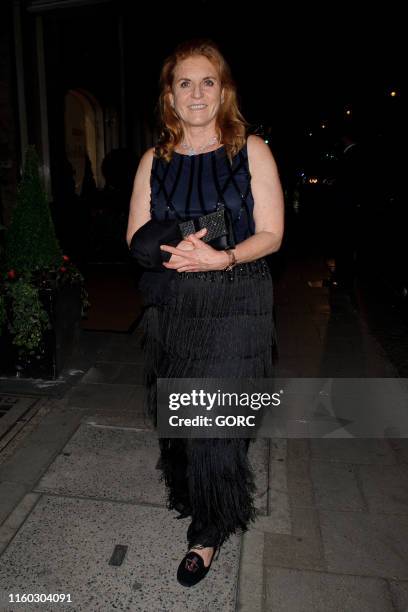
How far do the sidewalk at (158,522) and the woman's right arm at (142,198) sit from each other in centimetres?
146

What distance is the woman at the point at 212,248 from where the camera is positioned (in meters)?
2.01

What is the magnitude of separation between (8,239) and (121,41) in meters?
11.5

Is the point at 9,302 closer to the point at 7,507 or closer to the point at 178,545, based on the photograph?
the point at 7,507

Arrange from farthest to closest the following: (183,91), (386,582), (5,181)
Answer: (5,181)
(386,582)
(183,91)

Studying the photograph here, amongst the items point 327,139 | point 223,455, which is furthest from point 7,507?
point 327,139

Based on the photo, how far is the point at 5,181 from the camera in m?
7.60

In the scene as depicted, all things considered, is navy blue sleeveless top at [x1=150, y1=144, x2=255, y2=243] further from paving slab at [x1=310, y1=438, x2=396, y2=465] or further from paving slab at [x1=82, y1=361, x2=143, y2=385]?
paving slab at [x1=82, y1=361, x2=143, y2=385]

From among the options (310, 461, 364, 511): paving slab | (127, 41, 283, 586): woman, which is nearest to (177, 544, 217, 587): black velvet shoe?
(127, 41, 283, 586): woman

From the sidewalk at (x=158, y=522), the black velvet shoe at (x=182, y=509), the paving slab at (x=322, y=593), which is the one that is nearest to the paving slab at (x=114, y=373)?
the sidewalk at (x=158, y=522)

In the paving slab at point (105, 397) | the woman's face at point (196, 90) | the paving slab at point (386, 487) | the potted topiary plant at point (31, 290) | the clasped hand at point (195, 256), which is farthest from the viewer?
the potted topiary plant at point (31, 290)

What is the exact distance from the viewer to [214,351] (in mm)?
2094

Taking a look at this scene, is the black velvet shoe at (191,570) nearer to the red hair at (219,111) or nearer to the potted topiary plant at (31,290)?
the red hair at (219,111)

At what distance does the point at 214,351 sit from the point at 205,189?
0.67m

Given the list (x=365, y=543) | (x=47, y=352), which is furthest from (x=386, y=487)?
(x=47, y=352)
